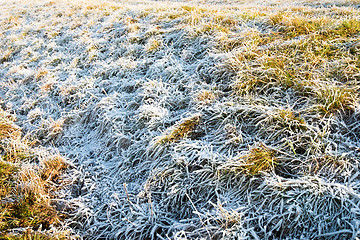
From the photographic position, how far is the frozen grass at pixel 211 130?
2.26 meters

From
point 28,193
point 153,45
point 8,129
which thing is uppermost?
point 153,45

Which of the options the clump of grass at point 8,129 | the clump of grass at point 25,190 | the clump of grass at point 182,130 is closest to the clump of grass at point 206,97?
the clump of grass at point 182,130

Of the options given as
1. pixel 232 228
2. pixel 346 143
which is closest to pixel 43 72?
pixel 232 228

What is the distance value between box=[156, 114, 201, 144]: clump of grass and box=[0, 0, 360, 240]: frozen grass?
1.3 inches

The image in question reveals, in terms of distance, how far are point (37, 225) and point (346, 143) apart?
3799 mm

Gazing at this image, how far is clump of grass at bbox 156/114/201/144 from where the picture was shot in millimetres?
3271

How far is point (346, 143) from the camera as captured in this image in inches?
98.1

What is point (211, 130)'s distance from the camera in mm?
3326

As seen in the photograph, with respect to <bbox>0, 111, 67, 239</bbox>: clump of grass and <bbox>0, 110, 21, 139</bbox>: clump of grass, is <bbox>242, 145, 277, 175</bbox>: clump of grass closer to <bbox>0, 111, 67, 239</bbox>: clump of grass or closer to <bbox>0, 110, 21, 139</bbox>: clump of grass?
<bbox>0, 111, 67, 239</bbox>: clump of grass

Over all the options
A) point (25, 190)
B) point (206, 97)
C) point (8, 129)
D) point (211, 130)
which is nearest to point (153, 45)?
point (206, 97)

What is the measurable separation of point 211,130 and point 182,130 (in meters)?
0.44

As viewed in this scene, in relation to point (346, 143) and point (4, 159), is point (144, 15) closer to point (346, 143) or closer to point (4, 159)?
point (4, 159)

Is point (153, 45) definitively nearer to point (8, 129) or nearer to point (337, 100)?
point (8, 129)

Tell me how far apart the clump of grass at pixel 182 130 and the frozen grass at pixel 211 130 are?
3cm
